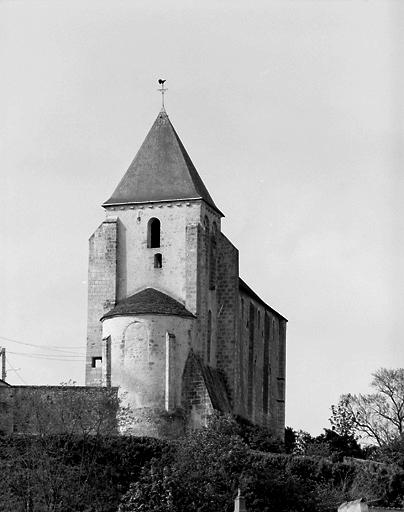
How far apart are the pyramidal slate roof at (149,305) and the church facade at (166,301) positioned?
0.04 m

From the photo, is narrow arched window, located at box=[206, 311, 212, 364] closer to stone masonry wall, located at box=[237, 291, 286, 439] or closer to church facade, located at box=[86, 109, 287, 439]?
church facade, located at box=[86, 109, 287, 439]

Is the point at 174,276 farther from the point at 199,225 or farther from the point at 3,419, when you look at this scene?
the point at 3,419

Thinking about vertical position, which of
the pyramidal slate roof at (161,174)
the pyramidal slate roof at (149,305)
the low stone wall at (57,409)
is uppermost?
the pyramidal slate roof at (161,174)

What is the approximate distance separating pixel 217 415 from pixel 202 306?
5.98 m

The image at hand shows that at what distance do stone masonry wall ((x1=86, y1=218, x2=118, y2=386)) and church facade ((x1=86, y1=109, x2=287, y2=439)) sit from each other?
1.8 inches

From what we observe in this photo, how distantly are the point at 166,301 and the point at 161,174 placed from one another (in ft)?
22.0

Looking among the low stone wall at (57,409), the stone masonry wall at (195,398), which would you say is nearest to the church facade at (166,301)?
the stone masonry wall at (195,398)

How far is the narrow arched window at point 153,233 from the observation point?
79.1m

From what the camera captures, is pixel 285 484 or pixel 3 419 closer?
pixel 285 484

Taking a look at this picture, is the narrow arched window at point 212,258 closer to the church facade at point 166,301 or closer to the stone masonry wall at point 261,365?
the church facade at point 166,301

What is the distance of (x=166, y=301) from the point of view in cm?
7662

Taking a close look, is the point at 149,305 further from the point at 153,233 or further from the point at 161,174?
the point at 161,174

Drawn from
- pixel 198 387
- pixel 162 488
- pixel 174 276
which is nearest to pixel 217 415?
pixel 198 387

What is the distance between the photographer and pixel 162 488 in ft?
201
